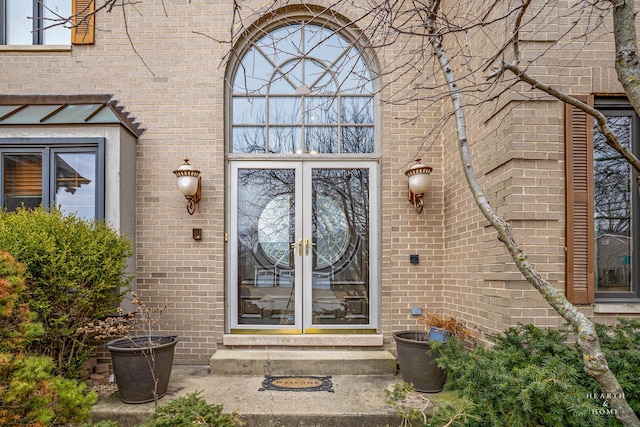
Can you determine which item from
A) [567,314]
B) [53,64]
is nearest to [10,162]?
[53,64]

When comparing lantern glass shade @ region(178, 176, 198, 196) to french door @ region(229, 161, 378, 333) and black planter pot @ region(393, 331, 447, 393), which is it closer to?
french door @ region(229, 161, 378, 333)

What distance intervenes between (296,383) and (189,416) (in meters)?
1.55

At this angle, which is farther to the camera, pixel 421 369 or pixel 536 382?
pixel 421 369

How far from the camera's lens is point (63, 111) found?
4512 mm

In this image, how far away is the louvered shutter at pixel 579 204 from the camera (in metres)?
3.28

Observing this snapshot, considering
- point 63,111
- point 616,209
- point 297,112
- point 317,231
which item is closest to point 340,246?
point 317,231

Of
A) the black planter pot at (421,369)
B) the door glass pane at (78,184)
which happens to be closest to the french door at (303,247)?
the black planter pot at (421,369)

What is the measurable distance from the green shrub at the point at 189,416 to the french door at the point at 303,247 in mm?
1896

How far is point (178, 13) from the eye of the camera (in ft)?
15.6

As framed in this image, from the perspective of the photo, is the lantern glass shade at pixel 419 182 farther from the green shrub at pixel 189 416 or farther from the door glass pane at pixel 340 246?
the green shrub at pixel 189 416

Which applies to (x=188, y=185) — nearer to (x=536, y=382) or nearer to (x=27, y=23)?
(x=27, y=23)

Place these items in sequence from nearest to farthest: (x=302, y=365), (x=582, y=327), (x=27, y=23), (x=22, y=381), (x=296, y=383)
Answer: (x=582, y=327), (x=22, y=381), (x=296, y=383), (x=302, y=365), (x=27, y=23)

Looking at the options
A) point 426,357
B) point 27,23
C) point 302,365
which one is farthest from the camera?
point 27,23

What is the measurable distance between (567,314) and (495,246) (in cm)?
154
